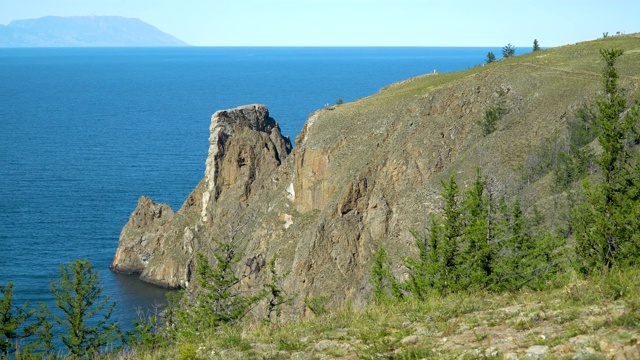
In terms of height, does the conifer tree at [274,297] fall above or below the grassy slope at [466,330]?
below

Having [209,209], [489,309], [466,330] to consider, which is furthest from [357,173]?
[466,330]

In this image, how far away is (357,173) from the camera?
76.9 m

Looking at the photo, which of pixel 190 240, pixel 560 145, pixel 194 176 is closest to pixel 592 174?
pixel 560 145

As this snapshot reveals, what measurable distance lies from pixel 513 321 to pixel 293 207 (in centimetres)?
6578

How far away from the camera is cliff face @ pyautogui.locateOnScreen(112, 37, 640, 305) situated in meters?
70.3

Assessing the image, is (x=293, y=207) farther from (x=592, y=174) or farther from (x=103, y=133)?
(x=103, y=133)

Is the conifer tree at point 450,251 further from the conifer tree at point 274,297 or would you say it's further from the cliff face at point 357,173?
the cliff face at point 357,173

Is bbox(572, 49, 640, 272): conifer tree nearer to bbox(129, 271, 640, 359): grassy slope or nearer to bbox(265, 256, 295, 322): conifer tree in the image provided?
bbox(129, 271, 640, 359): grassy slope

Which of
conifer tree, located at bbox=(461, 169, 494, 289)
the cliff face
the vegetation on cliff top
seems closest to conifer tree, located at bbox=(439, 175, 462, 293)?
the vegetation on cliff top

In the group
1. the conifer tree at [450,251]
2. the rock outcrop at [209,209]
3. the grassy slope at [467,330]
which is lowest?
the rock outcrop at [209,209]

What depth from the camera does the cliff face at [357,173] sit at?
2768 inches

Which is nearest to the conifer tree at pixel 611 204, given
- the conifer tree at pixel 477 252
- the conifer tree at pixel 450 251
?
the conifer tree at pixel 477 252

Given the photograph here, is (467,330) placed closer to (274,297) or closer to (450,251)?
(450,251)

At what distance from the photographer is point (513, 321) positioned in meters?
18.5
